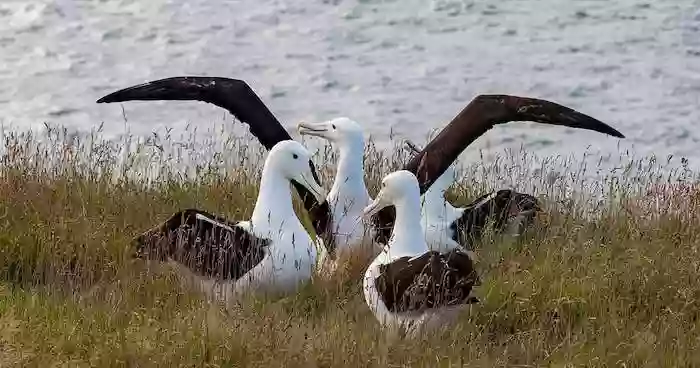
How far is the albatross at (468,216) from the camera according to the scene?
5.88m

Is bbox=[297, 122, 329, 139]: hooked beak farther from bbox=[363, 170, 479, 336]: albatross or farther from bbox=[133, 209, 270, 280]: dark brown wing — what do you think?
bbox=[363, 170, 479, 336]: albatross

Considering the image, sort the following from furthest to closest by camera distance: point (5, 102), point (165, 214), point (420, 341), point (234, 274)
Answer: point (5, 102), point (165, 214), point (234, 274), point (420, 341)

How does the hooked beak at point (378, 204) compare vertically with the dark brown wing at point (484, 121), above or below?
below

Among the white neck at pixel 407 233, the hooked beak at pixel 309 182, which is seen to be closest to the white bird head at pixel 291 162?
Result: the hooked beak at pixel 309 182

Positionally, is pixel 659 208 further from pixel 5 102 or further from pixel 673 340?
pixel 5 102

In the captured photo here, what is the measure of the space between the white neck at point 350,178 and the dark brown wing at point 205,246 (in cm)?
75

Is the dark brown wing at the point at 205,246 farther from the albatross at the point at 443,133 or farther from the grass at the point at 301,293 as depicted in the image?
the albatross at the point at 443,133

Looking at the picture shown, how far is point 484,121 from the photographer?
241 inches

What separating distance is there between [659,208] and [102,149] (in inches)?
120

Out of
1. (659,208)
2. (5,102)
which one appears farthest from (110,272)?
(5,102)

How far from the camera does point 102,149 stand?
272 inches

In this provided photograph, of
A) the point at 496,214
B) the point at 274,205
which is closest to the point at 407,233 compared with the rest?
the point at 274,205

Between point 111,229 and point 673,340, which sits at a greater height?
point 111,229

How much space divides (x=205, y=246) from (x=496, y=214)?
1.64 meters
